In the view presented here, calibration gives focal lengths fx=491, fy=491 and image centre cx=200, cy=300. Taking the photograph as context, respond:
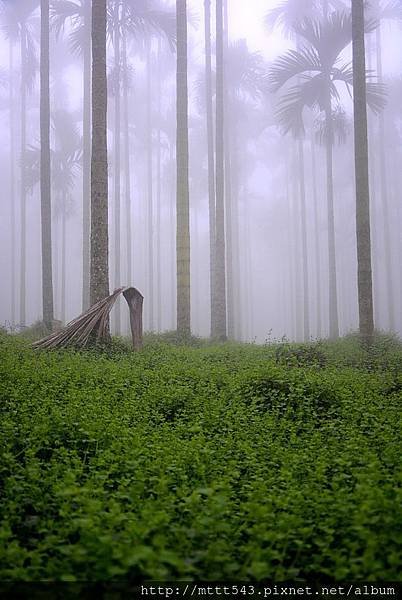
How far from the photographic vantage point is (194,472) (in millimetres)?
3908

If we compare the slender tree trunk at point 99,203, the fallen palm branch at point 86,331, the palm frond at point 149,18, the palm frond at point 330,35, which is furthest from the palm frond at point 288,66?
the fallen palm branch at point 86,331

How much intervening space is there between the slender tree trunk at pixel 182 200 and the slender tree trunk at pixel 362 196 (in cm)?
454

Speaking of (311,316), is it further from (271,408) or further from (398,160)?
(271,408)

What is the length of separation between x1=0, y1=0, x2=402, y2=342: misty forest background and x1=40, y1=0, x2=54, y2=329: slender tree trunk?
0.17 ft

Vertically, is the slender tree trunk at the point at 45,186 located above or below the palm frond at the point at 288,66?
below

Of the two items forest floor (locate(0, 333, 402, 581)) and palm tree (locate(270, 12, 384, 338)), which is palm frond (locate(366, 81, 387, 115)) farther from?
forest floor (locate(0, 333, 402, 581))

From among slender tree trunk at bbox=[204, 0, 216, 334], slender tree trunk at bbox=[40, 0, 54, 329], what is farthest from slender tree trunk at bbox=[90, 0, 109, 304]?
slender tree trunk at bbox=[204, 0, 216, 334]

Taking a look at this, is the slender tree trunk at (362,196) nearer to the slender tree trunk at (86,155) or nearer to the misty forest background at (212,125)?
the misty forest background at (212,125)

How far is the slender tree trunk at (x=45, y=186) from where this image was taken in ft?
48.8

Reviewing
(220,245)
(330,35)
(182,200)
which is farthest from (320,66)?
(182,200)

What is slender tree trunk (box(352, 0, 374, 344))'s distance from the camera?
11.8 metres

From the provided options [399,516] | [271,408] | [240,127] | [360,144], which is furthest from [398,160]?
[399,516]

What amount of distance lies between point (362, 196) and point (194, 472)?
976 cm

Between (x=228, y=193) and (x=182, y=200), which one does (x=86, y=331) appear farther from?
(x=228, y=193)
